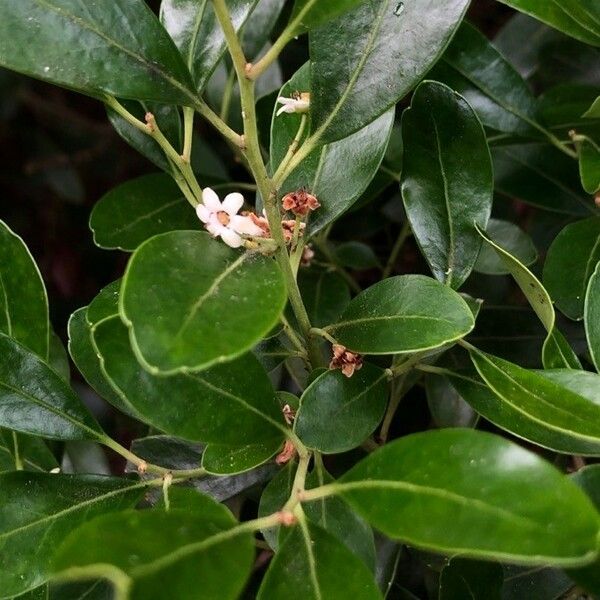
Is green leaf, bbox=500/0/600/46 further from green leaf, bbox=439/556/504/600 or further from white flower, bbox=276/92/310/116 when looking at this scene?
green leaf, bbox=439/556/504/600

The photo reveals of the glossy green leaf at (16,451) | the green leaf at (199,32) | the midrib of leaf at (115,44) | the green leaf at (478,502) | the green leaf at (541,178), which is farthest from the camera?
the green leaf at (541,178)

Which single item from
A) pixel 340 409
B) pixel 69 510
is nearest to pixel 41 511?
pixel 69 510

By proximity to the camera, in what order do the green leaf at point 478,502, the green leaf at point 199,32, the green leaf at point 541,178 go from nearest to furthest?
the green leaf at point 478,502
the green leaf at point 199,32
the green leaf at point 541,178

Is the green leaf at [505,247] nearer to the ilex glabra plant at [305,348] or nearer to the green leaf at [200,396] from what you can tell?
the ilex glabra plant at [305,348]

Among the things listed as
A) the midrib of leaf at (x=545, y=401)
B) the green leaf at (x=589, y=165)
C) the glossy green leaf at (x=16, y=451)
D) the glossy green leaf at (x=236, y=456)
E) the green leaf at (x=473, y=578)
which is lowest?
the glossy green leaf at (x=16, y=451)

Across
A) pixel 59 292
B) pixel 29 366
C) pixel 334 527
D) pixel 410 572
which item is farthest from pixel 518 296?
pixel 59 292

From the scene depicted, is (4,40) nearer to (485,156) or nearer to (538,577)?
(485,156)

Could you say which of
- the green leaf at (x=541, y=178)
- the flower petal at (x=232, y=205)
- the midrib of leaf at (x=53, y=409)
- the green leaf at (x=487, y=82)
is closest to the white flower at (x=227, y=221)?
the flower petal at (x=232, y=205)

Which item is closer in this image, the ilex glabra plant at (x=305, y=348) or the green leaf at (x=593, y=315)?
the ilex glabra plant at (x=305, y=348)
